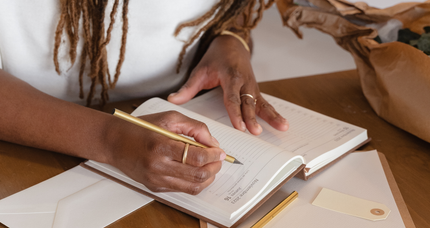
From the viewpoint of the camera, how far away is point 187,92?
2.89ft

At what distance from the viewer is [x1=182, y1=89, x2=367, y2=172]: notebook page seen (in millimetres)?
731

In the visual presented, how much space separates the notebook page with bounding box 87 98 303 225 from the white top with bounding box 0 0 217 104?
334 millimetres

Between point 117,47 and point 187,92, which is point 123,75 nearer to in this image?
point 117,47

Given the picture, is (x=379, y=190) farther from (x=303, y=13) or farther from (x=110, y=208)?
(x=303, y=13)

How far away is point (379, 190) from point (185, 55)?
1.92ft

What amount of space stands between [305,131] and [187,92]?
0.28 metres

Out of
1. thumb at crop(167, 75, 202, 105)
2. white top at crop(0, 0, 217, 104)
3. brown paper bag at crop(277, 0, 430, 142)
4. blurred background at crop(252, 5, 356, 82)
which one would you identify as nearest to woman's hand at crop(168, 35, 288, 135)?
thumb at crop(167, 75, 202, 105)

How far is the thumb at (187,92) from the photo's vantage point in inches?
33.7

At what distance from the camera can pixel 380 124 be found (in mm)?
919

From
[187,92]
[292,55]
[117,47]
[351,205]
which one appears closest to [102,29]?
[117,47]

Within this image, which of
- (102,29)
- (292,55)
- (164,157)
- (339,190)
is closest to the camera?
(164,157)

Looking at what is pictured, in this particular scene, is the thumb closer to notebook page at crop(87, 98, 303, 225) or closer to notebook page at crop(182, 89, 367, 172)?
notebook page at crop(182, 89, 367, 172)

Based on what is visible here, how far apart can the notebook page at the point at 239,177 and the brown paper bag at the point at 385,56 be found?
0.34 meters

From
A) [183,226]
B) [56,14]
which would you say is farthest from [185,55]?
[183,226]
